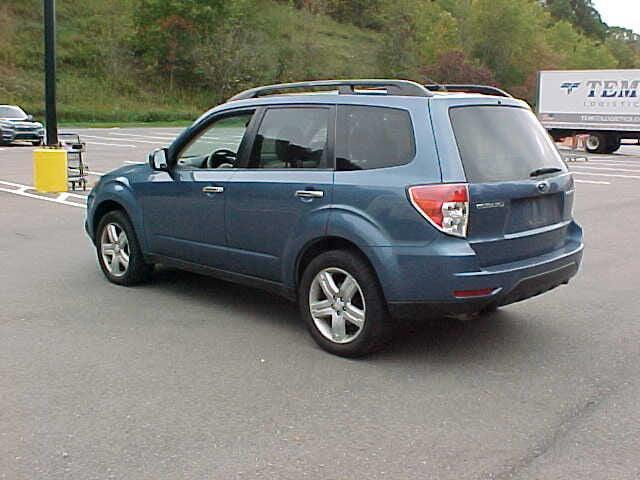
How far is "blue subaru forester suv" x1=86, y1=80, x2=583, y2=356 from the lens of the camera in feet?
16.2

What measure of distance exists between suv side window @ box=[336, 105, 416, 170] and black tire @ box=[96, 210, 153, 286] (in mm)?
2474

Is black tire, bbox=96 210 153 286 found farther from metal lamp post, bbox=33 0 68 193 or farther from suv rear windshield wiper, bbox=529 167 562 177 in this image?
metal lamp post, bbox=33 0 68 193

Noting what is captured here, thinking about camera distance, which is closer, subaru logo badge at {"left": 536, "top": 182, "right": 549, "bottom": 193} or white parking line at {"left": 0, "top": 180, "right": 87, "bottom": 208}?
subaru logo badge at {"left": 536, "top": 182, "right": 549, "bottom": 193}

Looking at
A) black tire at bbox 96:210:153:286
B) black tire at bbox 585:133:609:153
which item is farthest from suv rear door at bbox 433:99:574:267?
black tire at bbox 585:133:609:153

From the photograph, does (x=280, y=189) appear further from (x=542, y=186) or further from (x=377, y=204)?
(x=542, y=186)

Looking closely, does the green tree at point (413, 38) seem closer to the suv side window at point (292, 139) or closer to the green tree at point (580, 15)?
the suv side window at point (292, 139)

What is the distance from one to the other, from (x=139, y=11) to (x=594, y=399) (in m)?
58.2

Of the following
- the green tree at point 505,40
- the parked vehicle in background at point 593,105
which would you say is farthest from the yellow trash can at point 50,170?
the green tree at point 505,40

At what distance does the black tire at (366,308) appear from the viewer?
5.13 m

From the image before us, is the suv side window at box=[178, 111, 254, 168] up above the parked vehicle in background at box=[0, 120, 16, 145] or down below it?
above

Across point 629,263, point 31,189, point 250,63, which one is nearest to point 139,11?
point 250,63

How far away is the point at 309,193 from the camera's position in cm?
544

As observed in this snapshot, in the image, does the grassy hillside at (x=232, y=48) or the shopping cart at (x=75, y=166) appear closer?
the shopping cart at (x=75, y=166)

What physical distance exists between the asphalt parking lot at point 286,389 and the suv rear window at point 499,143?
1269 mm
